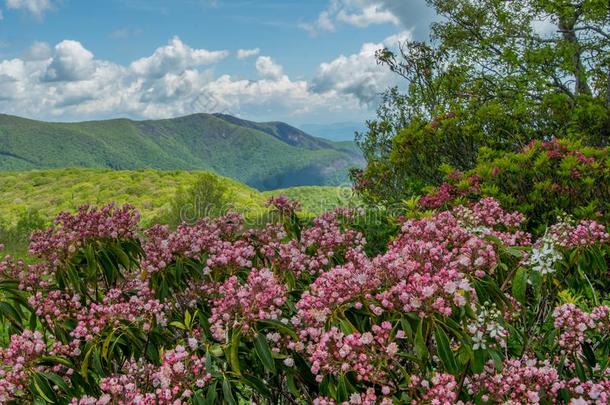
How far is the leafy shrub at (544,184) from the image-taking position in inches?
269

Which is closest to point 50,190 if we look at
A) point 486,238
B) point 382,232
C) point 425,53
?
point 425,53

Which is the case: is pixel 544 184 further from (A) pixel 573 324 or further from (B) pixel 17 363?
(B) pixel 17 363

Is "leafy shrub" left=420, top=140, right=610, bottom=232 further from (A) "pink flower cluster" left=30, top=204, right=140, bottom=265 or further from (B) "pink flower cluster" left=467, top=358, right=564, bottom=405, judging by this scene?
(A) "pink flower cluster" left=30, top=204, right=140, bottom=265

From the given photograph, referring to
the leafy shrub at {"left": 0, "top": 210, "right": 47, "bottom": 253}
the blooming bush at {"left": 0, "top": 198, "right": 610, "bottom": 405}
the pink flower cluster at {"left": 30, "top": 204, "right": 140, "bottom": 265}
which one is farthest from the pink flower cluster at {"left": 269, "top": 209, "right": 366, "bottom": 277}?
the leafy shrub at {"left": 0, "top": 210, "right": 47, "bottom": 253}

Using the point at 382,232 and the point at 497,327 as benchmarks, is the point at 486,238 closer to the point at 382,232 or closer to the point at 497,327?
the point at 497,327

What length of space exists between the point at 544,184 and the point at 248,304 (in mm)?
5489

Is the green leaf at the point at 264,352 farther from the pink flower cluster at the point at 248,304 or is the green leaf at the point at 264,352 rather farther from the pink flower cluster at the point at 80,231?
the pink flower cluster at the point at 80,231

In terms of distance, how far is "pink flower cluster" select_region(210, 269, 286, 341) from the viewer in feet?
9.71

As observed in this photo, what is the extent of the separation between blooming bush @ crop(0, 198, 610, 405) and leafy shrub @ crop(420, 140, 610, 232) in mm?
2763

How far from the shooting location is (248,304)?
3.00 meters

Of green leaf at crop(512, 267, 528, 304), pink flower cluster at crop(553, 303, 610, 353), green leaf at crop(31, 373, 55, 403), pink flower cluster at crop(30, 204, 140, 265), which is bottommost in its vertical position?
green leaf at crop(31, 373, 55, 403)

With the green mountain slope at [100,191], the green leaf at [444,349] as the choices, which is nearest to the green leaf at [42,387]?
the green leaf at [444,349]

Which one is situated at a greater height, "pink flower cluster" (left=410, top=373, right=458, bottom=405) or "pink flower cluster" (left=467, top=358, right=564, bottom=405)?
"pink flower cluster" (left=410, top=373, right=458, bottom=405)

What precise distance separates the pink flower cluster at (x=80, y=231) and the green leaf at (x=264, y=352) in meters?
1.97
